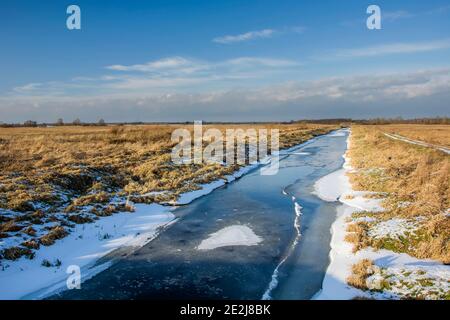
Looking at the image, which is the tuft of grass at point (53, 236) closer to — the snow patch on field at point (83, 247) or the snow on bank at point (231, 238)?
the snow patch on field at point (83, 247)

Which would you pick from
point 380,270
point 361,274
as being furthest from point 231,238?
point 380,270

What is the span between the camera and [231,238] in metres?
10.8

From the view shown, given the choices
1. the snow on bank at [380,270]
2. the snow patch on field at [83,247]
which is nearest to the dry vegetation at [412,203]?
the snow on bank at [380,270]

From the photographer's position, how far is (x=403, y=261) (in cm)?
842

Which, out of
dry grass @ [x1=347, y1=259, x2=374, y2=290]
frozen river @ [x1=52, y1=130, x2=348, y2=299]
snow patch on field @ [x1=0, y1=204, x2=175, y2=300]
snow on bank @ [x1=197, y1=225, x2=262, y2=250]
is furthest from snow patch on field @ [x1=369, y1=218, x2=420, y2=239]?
snow patch on field @ [x1=0, y1=204, x2=175, y2=300]

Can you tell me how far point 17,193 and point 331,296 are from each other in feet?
38.4

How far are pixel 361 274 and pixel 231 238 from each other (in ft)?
13.3

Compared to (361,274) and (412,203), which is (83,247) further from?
(412,203)

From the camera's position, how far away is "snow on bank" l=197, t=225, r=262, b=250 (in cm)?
1032

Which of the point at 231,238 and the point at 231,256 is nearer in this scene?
the point at 231,256

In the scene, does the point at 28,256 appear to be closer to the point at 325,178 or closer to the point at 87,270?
the point at 87,270

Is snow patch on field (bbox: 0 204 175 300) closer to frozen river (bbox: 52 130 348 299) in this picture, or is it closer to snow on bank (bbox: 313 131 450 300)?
frozen river (bbox: 52 130 348 299)

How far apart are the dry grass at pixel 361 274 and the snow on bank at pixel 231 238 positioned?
3057mm

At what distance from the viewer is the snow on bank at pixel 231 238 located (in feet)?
33.9
